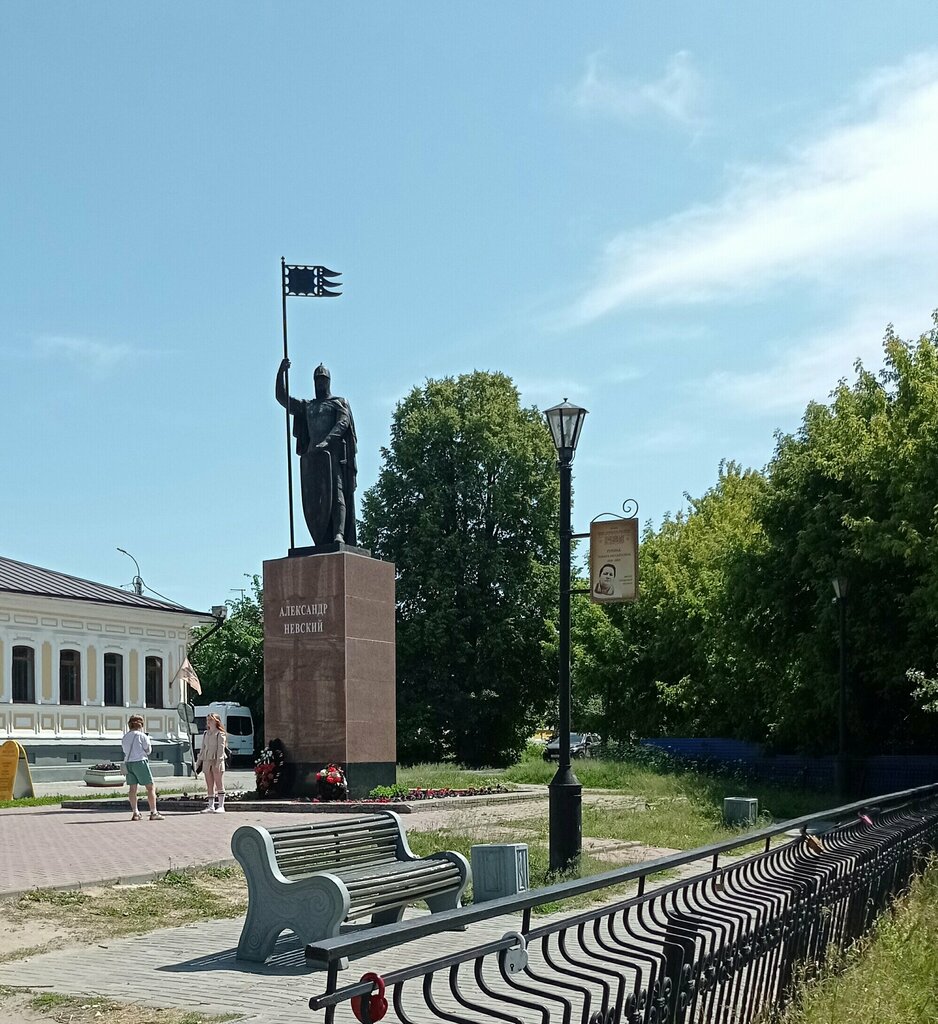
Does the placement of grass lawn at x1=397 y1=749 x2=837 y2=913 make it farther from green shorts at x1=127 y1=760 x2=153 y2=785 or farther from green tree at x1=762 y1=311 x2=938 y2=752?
green shorts at x1=127 y1=760 x2=153 y2=785

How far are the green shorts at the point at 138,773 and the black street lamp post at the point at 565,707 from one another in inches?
343

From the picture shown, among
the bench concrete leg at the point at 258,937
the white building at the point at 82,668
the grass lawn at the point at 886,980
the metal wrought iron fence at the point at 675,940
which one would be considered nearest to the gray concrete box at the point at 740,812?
the metal wrought iron fence at the point at 675,940

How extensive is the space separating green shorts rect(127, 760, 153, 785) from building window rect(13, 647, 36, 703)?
68.7 feet

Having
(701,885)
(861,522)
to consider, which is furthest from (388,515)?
(701,885)

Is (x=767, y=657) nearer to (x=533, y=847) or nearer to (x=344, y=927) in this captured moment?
(x=533, y=847)

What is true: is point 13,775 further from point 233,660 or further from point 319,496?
point 233,660

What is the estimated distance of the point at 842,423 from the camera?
85.6 ft

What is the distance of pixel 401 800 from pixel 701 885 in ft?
49.1

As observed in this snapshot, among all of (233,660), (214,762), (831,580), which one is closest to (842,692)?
(831,580)

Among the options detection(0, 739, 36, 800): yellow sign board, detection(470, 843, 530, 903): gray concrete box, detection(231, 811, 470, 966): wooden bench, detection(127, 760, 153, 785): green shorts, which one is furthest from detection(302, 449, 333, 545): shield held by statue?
detection(231, 811, 470, 966): wooden bench

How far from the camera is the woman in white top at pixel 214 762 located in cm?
1967

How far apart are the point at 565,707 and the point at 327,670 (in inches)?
362

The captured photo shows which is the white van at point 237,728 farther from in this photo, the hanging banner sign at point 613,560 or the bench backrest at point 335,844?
the bench backrest at point 335,844

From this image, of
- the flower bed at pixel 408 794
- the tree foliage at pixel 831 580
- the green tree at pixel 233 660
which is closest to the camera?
the flower bed at pixel 408 794
